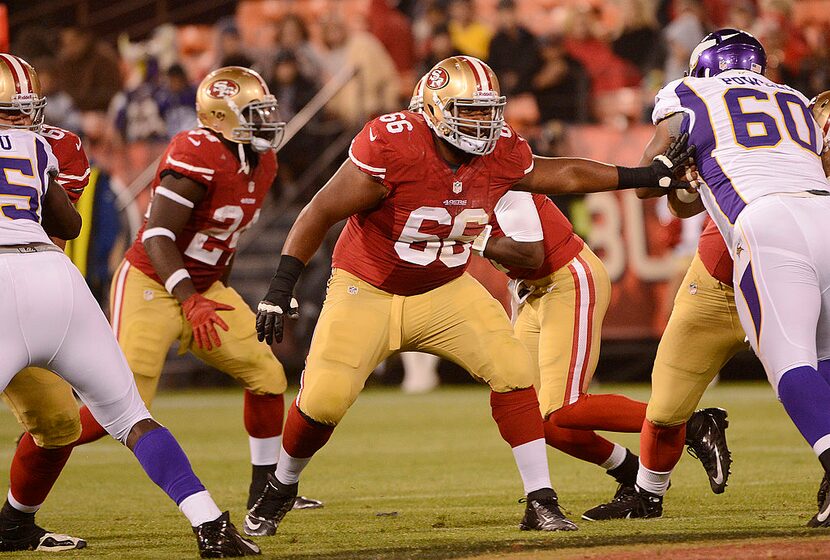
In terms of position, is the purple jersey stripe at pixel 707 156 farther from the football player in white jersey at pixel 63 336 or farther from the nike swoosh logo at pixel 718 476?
the football player in white jersey at pixel 63 336

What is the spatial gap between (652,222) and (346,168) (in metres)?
7.04

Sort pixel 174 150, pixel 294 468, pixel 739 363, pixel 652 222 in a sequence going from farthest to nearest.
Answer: pixel 739 363 < pixel 652 222 < pixel 174 150 < pixel 294 468

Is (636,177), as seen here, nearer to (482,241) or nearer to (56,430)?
(482,241)

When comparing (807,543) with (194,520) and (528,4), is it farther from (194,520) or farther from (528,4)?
(528,4)

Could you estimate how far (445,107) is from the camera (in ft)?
15.2

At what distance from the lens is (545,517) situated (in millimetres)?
4562

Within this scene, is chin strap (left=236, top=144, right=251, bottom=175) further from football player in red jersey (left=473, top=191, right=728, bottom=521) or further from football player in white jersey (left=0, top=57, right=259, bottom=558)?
football player in white jersey (left=0, top=57, right=259, bottom=558)

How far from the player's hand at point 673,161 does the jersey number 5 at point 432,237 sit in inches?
27.2

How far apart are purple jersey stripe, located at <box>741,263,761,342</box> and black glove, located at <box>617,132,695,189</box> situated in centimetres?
54

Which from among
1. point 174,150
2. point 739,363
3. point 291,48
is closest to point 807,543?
point 174,150

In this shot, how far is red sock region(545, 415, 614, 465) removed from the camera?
5.27m

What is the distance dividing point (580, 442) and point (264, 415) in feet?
4.96

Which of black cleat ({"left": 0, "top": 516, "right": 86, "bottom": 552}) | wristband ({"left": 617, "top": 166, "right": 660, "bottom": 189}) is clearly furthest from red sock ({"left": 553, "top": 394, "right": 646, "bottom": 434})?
black cleat ({"left": 0, "top": 516, "right": 86, "bottom": 552})

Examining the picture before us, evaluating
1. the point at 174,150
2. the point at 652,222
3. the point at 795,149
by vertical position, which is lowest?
the point at 652,222
